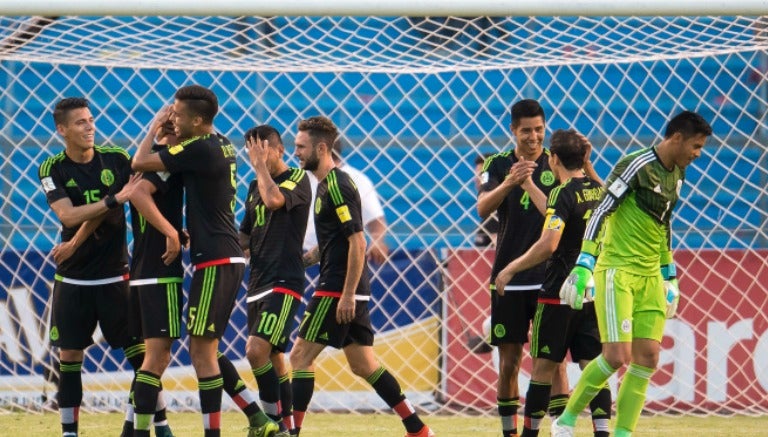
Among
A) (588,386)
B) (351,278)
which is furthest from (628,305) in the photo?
(351,278)

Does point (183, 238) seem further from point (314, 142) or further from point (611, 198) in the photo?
point (611, 198)

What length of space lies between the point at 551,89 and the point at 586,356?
15.6 feet

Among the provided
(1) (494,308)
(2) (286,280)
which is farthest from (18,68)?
(1) (494,308)

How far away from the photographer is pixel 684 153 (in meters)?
5.84

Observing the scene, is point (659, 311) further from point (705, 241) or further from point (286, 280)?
point (705, 241)

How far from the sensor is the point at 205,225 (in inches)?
233

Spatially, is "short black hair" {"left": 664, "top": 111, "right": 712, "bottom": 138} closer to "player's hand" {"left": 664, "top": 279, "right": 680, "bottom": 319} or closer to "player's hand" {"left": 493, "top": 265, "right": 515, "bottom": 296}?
"player's hand" {"left": 664, "top": 279, "right": 680, "bottom": 319}

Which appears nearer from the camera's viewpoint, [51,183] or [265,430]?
[265,430]

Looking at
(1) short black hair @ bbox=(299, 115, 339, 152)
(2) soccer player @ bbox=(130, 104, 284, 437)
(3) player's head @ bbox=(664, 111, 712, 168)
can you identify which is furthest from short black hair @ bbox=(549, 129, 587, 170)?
(2) soccer player @ bbox=(130, 104, 284, 437)

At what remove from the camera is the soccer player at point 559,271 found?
6.25 m

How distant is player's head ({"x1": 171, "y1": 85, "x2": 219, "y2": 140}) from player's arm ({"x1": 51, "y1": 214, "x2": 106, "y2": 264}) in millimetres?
756

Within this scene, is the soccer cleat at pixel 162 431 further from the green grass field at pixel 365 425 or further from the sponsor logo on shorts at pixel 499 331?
the sponsor logo on shorts at pixel 499 331

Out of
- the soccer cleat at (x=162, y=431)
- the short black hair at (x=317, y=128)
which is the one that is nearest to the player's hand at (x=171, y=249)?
the short black hair at (x=317, y=128)

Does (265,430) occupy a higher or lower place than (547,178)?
lower
